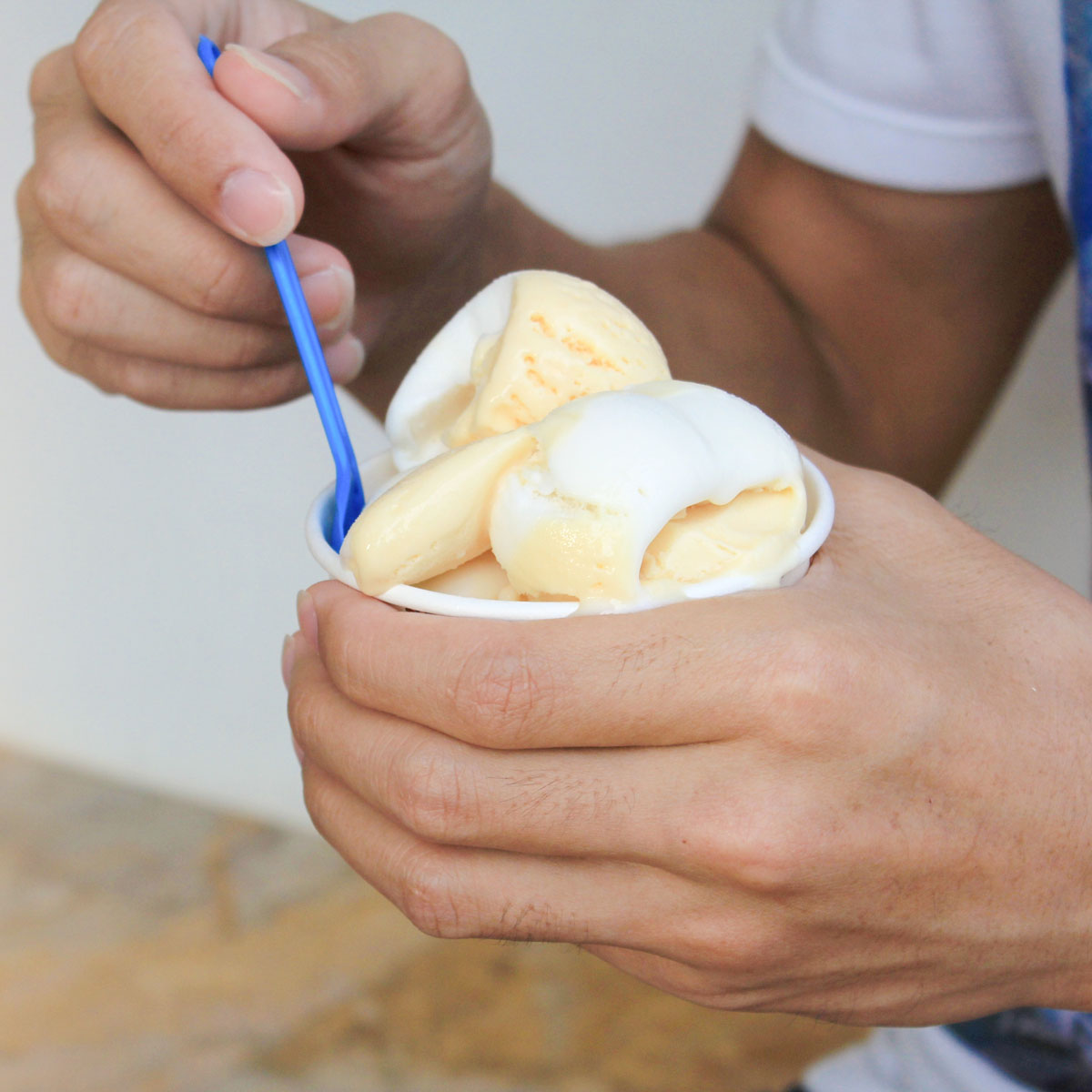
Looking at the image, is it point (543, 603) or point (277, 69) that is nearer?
point (543, 603)

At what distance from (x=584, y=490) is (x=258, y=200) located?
322mm

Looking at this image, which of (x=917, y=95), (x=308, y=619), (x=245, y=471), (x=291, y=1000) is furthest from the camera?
(x=245, y=471)

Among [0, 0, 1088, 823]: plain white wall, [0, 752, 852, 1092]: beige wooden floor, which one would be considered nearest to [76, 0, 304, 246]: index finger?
[0, 0, 1088, 823]: plain white wall

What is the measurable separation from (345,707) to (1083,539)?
1.32 meters

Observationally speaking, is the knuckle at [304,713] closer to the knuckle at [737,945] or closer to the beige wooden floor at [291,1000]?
the knuckle at [737,945]

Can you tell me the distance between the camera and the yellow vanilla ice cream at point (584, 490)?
1.80 ft

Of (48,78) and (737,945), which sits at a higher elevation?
(48,78)

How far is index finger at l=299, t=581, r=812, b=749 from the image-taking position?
0.53 metres

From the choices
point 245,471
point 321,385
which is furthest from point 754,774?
point 245,471

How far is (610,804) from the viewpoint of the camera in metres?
0.55

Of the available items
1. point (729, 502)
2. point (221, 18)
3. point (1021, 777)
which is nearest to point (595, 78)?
point (221, 18)

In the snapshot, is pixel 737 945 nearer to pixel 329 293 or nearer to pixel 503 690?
pixel 503 690

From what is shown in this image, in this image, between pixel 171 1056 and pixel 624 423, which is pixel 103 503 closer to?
pixel 171 1056

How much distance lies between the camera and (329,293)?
2.67 ft
